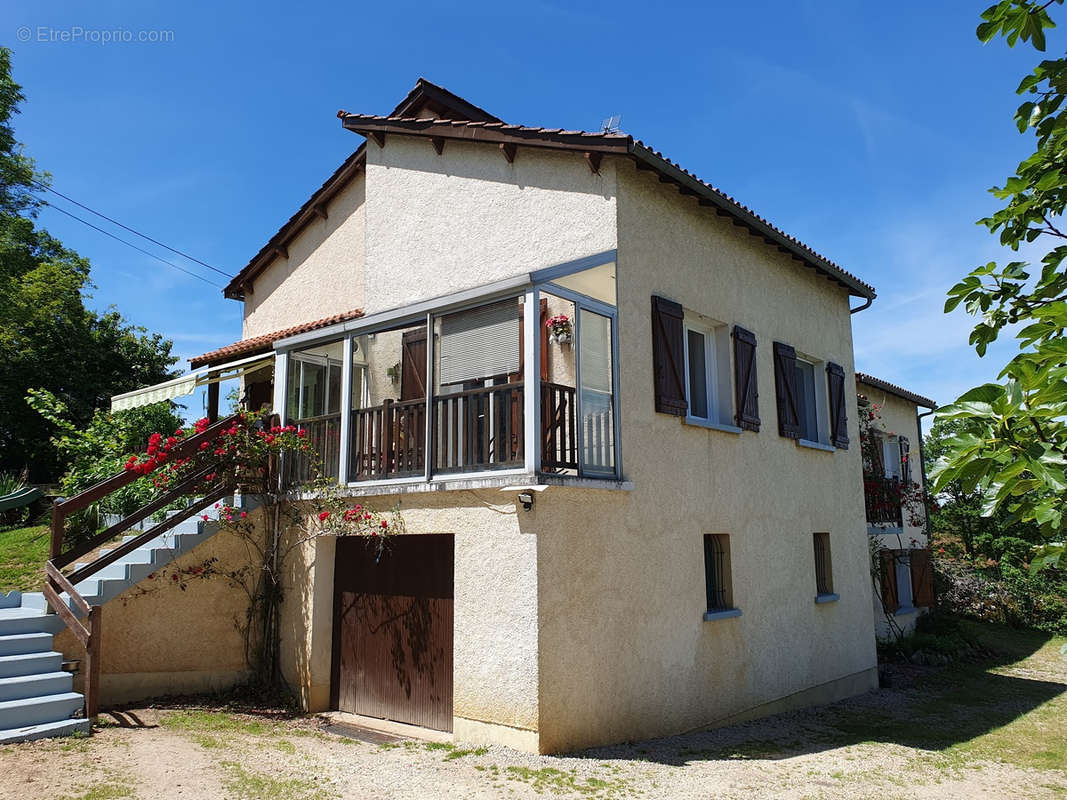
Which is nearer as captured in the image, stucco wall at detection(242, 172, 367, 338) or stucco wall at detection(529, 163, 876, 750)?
stucco wall at detection(529, 163, 876, 750)

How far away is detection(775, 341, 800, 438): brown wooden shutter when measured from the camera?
13906 millimetres

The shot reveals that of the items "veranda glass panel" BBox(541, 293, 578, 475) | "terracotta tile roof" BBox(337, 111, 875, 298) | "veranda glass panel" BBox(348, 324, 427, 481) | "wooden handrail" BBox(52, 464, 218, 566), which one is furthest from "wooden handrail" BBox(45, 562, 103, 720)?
"terracotta tile roof" BBox(337, 111, 875, 298)

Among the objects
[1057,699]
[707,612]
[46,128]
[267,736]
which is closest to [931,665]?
[1057,699]

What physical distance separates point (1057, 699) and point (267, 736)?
15020 millimetres

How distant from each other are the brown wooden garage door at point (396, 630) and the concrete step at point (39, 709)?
3722 millimetres

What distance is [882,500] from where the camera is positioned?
1936cm

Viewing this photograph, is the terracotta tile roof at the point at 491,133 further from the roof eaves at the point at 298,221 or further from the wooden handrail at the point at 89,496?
the wooden handrail at the point at 89,496

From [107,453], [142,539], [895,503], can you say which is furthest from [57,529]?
[895,503]

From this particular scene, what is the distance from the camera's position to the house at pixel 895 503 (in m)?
19.2

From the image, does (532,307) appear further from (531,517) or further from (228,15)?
(228,15)

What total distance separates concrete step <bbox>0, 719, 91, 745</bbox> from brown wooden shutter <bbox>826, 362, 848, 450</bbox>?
1389 centimetres

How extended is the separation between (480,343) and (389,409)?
1.66m

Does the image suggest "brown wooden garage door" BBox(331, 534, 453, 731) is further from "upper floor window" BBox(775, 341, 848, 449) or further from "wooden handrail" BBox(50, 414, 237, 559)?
"upper floor window" BBox(775, 341, 848, 449)

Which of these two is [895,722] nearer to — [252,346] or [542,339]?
[542,339]
